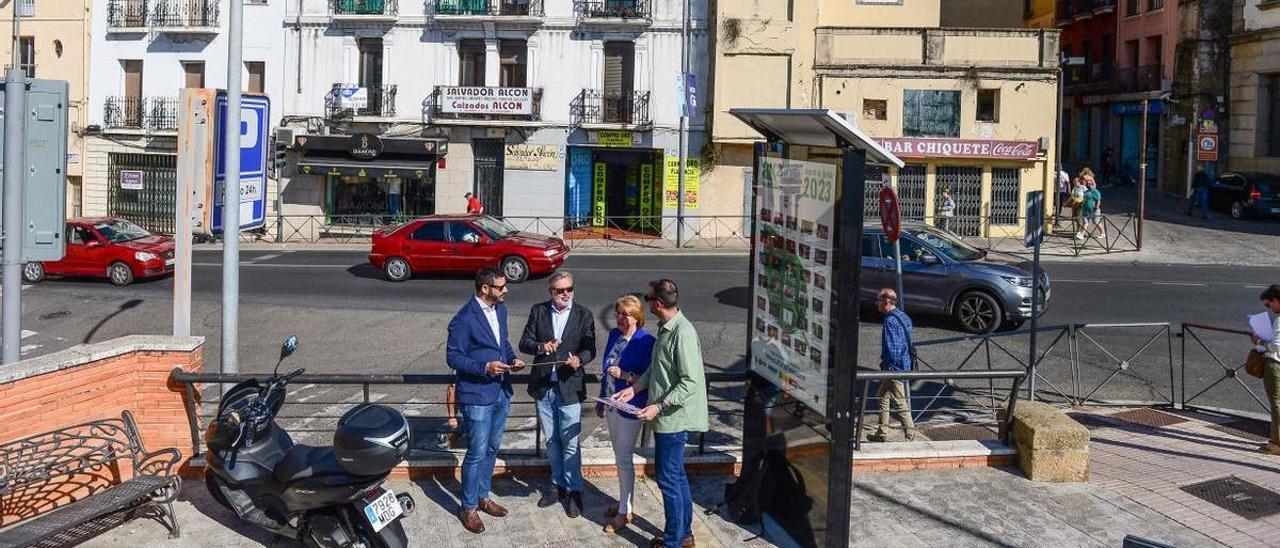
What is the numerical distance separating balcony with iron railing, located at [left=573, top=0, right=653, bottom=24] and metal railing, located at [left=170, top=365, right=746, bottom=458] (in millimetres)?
21442

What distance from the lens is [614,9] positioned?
120 ft

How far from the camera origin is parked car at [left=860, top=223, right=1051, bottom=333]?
19156mm

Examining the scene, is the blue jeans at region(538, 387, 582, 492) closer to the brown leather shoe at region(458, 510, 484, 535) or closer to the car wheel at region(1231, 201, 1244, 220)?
the brown leather shoe at region(458, 510, 484, 535)

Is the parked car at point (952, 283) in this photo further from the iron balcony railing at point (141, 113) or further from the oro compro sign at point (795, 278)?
the iron balcony railing at point (141, 113)

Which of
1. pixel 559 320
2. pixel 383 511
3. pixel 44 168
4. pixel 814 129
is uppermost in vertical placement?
pixel 814 129

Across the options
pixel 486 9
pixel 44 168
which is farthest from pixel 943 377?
pixel 486 9

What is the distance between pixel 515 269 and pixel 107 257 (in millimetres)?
8462

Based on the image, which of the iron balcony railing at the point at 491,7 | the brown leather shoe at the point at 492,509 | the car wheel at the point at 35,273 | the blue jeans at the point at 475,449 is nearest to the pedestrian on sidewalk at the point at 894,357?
the brown leather shoe at the point at 492,509

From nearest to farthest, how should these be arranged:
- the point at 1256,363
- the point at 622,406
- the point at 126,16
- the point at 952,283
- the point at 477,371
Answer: the point at 622,406, the point at 477,371, the point at 1256,363, the point at 952,283, the point at 126,16

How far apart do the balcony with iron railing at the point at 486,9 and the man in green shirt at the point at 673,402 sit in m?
29.9

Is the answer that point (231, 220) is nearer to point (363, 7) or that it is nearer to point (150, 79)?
point (363, 7)

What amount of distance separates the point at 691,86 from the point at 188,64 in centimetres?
1572

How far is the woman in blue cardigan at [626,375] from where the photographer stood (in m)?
8.34

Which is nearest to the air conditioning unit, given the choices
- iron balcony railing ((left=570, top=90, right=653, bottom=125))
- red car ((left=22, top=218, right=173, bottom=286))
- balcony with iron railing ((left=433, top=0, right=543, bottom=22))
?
balcony with iron railing ((left=433, top=0, right=543, bottom=22))
